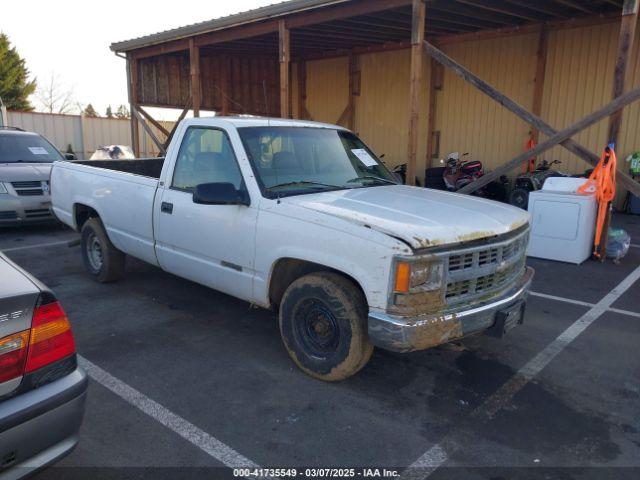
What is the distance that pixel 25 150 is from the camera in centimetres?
953

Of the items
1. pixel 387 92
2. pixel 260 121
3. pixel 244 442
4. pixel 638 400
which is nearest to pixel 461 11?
pixel 387 92

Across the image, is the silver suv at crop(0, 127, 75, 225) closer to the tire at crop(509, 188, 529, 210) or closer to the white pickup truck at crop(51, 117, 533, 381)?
the white pickup truck at crop(51, 117, 533, 381)

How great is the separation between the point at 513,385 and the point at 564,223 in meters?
4.24

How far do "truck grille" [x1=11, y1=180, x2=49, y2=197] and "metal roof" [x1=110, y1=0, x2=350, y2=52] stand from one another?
490 centimetres

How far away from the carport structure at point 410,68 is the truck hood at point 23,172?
413 centimetres

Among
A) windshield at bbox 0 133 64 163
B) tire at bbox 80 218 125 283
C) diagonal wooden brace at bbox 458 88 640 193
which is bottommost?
tire at bbox 80 218 125 283

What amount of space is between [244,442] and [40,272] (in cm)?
468

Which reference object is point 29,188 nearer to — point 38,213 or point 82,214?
point 38,213

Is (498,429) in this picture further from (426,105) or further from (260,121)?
(426,105)

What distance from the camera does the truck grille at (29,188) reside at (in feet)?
27.7

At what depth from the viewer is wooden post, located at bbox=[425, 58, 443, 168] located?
1343 cm

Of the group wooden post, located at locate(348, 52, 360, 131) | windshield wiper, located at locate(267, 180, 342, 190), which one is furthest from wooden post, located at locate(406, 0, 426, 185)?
wooden post, located at locate(348, 52, 360, 131)

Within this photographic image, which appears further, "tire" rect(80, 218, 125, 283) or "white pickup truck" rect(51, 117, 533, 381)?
"tire" rect(80, 218, 125, 283)

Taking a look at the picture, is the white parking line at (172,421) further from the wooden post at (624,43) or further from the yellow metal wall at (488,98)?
the yellow metal wall at (488,98)
